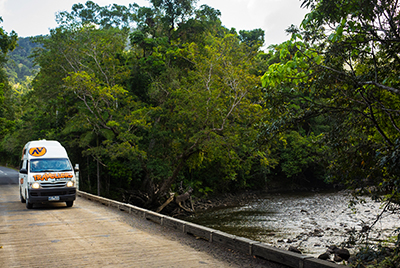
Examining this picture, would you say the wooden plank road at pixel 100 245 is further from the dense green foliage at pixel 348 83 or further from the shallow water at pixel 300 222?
the shallow water at pixel 300 222

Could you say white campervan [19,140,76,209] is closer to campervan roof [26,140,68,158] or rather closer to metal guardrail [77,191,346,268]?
campervan roof [26,140,68,158]

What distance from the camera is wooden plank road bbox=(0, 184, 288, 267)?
6418 mm

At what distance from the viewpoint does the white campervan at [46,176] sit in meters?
12.6

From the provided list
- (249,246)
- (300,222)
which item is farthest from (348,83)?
(300,222)

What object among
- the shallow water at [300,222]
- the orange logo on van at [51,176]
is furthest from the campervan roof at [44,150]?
the shallow water at [300,222]

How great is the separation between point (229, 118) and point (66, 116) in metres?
13.5

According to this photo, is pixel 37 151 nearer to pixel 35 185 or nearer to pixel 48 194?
pixel 35 185

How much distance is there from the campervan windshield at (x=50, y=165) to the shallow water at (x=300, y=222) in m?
7.95

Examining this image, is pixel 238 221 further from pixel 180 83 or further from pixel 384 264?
pixel 384 264

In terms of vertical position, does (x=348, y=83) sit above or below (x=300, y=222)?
above

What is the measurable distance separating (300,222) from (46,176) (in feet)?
41.0

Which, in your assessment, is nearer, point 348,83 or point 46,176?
point 348,83

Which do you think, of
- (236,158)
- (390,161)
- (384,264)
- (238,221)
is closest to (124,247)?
(384,264)

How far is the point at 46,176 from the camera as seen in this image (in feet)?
41.6
